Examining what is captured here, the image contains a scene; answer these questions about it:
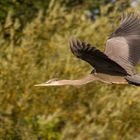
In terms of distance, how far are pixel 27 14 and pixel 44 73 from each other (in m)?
4.55

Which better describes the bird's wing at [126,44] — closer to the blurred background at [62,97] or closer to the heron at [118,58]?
the heron at [118,58]

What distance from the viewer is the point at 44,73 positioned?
401 inches

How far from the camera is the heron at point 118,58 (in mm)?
7634

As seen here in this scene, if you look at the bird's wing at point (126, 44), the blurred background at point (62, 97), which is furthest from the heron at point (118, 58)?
the blurred background at point (62, 97)

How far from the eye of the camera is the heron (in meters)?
7.63

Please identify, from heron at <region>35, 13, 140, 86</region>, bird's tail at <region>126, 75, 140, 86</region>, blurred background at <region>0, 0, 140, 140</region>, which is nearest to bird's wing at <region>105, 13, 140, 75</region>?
heron at <region>35, 13, 140, 86</region>

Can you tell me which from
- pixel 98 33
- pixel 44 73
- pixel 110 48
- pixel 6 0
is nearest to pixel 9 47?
pixel 44 73

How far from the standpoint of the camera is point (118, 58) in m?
8.32

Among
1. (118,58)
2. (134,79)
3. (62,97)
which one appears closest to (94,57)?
(134,79)

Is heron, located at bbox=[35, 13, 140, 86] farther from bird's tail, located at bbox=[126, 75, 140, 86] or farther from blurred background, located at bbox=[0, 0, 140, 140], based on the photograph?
blurred background, located at bbox=[0, 0, 140, 140]

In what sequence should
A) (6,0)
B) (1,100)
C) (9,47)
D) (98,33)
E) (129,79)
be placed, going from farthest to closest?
(6,0)
(98,33)
(9,47)
(1,100)
(129,79)

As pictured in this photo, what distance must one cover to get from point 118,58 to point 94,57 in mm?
824

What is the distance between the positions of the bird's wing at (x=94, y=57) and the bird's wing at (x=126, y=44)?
17cm

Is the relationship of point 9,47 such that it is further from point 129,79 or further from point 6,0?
point 6,0
